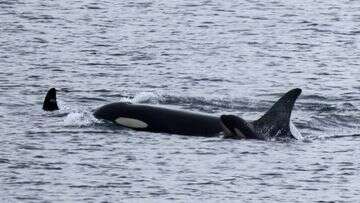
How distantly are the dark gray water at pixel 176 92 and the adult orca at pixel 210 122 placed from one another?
0.33 meters

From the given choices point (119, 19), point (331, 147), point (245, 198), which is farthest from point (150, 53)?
point (245, 198)

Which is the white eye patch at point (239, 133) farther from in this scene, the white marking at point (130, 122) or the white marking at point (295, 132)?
the white marking at point (130, 122)

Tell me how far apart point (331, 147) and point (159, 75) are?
434 inches

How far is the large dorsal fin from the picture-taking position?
27750mm

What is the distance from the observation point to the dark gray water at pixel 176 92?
23875 millimetres

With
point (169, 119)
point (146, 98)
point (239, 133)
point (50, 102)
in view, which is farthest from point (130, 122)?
point (146, 98)

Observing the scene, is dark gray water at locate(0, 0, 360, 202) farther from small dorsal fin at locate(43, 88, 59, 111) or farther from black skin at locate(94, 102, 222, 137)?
black skin at locate(94, 102, 222, 137)

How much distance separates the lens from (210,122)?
28141mm

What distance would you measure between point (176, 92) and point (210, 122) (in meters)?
6.17

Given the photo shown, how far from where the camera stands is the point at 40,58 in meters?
40.4

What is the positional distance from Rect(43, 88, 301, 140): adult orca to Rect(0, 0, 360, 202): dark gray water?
0.33m

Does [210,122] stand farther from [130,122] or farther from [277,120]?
[130,122]

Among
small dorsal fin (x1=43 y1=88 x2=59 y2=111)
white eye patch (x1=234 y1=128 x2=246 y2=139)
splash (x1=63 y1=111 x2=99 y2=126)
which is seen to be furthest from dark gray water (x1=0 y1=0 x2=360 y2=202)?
white eye patch (x1=234 y1=128 x2=246 y2=139)

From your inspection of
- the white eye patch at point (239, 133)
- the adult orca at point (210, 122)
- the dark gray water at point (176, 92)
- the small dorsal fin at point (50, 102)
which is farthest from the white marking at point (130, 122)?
the small dorsal fin at point (50, 102)
